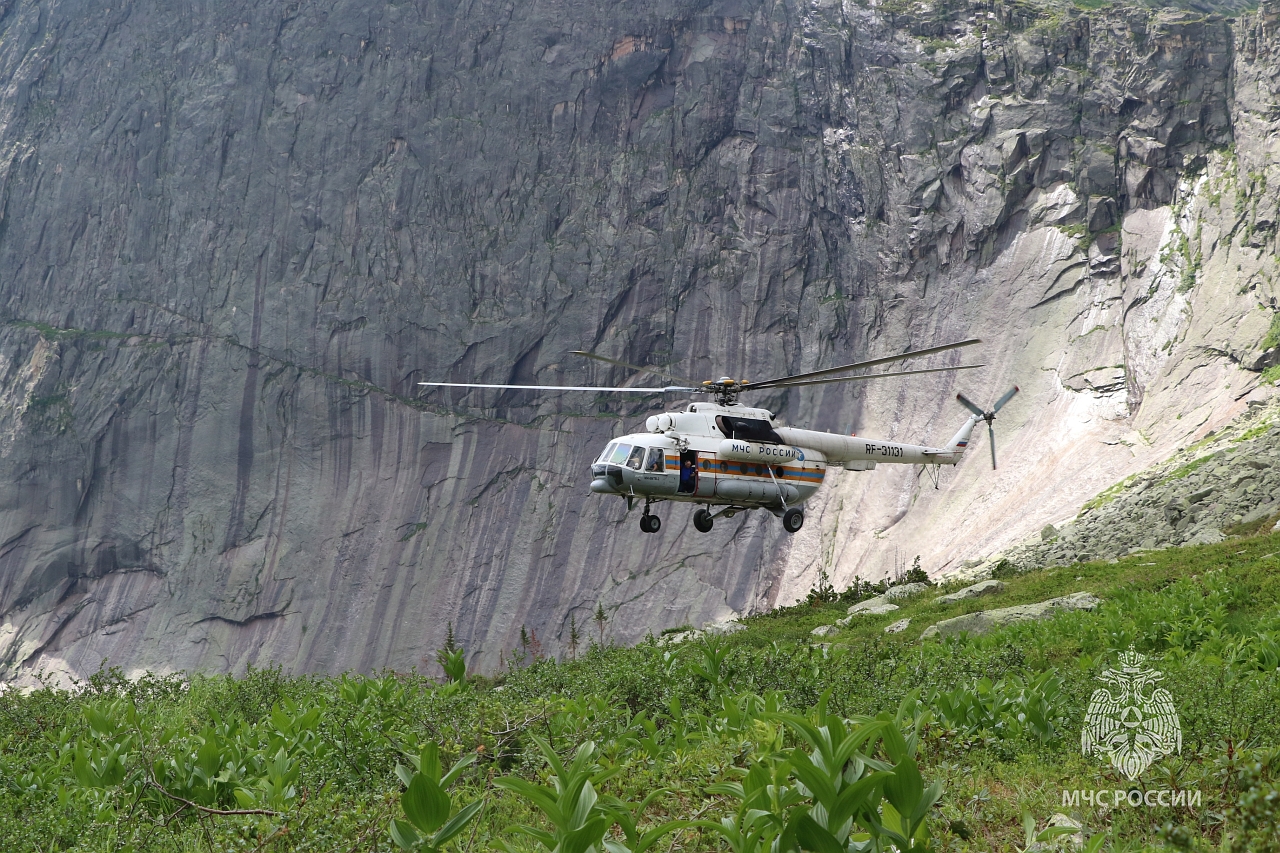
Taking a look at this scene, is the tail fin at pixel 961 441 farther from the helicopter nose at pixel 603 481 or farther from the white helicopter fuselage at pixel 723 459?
the helicopter nose at pixel 603 481

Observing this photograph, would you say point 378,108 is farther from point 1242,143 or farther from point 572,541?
point 1242,143

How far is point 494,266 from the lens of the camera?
190 ft

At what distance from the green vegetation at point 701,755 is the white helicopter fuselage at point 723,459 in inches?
230

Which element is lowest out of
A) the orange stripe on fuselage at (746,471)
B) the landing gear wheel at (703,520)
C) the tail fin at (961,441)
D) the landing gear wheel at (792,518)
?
the landing gear wheel at (703,520)

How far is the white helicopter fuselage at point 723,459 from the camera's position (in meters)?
17.8

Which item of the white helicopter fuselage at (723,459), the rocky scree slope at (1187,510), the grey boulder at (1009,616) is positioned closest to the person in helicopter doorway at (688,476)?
the white helicopter fuselage at (723,459)

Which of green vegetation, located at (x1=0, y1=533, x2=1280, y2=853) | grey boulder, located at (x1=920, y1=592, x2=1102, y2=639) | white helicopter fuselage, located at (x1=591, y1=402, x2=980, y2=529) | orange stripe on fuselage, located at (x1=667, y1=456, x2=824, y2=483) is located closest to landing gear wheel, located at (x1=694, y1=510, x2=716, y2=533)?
white helicopter fuselage, located at (x1=591, y1=402, x2=980, y2=529)

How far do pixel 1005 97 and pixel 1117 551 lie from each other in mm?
37131

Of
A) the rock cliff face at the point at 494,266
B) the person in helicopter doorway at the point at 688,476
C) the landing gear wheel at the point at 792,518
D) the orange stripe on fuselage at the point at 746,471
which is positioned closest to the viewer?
the person in helicopter doorway at the point at 688,476

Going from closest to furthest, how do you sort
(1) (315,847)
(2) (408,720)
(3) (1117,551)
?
(1) (315,847)
(2) (408,720)
(3) (1117,551)

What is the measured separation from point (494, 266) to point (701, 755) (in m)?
53.3

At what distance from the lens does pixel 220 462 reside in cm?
5759

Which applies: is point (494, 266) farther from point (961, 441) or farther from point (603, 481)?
point (603, 481)

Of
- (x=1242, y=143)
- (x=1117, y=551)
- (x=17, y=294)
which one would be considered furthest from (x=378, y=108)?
(x=1117, y=551)
